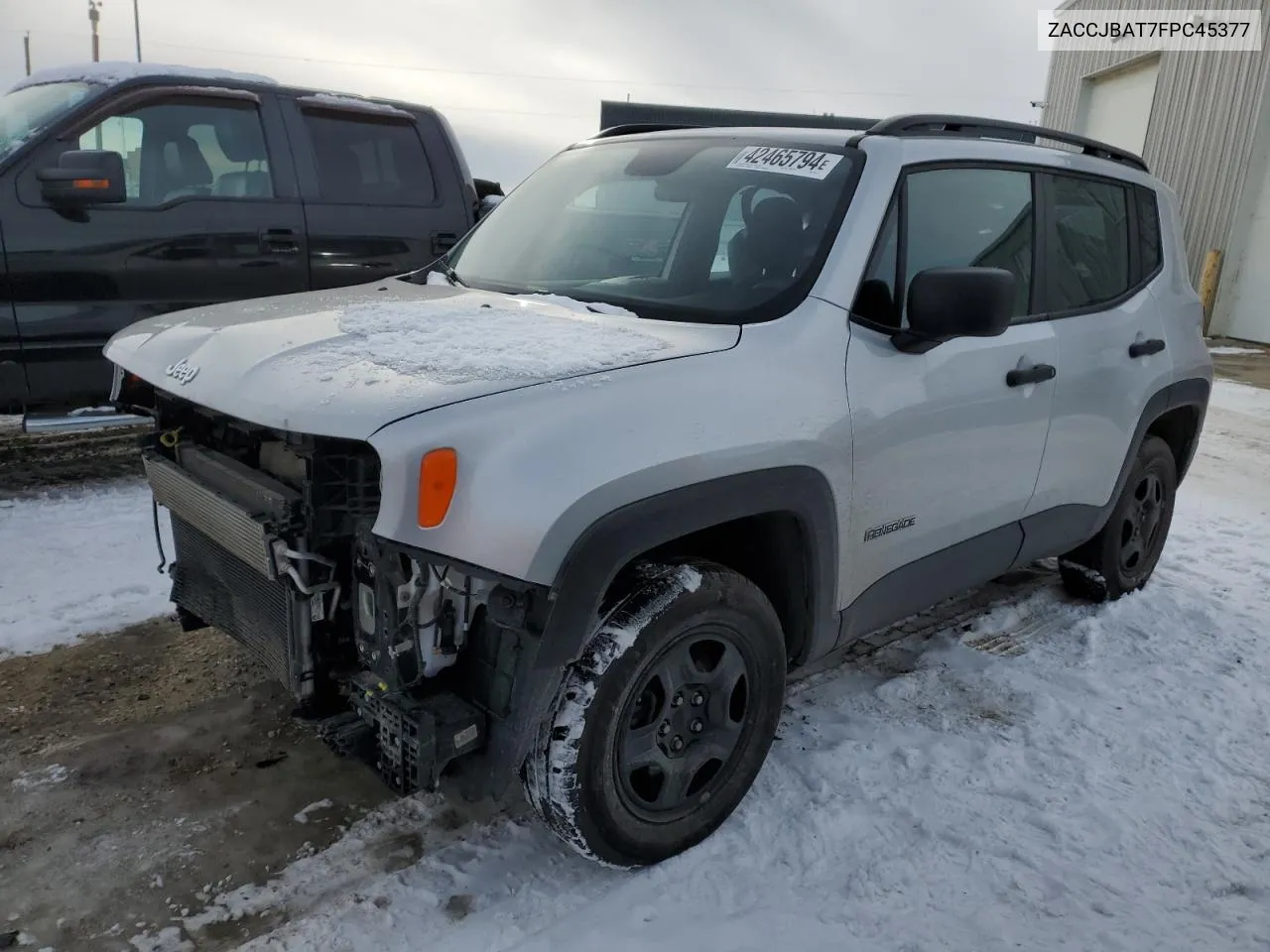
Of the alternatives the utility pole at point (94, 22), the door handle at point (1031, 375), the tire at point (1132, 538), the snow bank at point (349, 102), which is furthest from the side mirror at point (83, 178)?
the utility pole at point (94, 22)

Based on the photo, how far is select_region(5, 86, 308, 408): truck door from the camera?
4.94 metres

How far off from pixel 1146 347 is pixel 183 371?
11.8ft

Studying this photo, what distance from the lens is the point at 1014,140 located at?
12.2 ft

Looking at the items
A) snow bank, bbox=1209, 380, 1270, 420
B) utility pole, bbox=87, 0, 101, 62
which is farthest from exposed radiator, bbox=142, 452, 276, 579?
utility pole, bbox=87, 0, 101, 62

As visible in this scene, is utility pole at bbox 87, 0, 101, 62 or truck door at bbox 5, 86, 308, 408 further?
utility pole at bbox 87, 0, 101, 62

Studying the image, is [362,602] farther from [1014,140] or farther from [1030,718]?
[1014,140]

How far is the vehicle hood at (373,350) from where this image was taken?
6.95 ft

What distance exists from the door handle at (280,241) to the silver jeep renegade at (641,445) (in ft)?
7.45

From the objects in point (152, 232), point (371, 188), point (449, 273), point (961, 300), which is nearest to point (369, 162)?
point (371, 188)

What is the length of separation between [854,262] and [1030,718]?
1771 mm

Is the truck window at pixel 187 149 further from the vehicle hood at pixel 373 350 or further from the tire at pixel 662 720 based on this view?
the tire at pixel 662 720

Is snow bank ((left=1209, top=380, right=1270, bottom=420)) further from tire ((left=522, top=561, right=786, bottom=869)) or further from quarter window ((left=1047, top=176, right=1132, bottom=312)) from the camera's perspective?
tire ((left=522, top=561, right=786, bottom=869))

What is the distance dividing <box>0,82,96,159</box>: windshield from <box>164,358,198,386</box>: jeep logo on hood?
3299mm

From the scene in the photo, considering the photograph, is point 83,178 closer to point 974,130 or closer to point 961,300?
point 974,130
